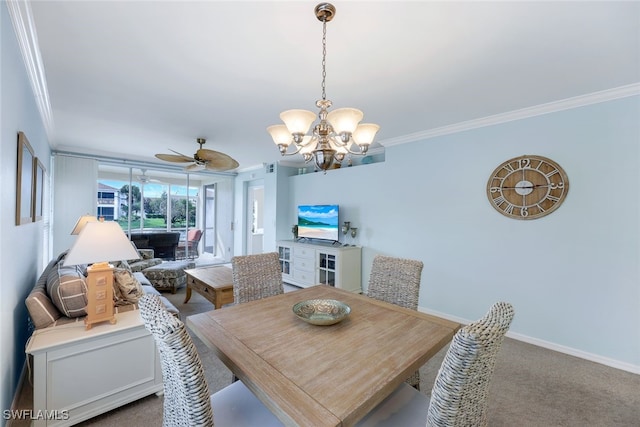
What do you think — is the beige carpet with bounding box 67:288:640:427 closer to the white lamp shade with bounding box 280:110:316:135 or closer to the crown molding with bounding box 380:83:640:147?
the white lamp shade with bounding box 280:110:316:135

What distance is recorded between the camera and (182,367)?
2.96 ft

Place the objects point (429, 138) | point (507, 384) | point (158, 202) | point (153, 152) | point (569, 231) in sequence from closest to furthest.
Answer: point (507, 384)
point (569, 231)
point (429, 138)
point (153, 152)
point (158, 202)

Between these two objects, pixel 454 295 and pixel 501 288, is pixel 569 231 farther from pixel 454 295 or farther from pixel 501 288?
pixel 454 295

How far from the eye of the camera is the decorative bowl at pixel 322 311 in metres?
1.41

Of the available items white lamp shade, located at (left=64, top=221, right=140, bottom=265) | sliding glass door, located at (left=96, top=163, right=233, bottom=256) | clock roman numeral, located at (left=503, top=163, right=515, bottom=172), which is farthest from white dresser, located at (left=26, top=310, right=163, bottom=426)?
sliding glass door, located at (left=96, top=163, right=233, bottom=256)

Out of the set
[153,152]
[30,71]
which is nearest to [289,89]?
[30,71]

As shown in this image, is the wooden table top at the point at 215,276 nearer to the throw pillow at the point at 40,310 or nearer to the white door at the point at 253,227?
the throw pillow at the point at 40,310

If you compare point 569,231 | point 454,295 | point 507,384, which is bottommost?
point 507,384

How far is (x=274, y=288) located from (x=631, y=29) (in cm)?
288

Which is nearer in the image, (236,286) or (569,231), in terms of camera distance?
(236,286)

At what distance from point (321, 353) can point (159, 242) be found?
5336 mm

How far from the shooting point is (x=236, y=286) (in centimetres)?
200

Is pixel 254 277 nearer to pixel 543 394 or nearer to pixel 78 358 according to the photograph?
pixel 78 358

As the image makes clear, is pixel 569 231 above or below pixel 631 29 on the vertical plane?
below
